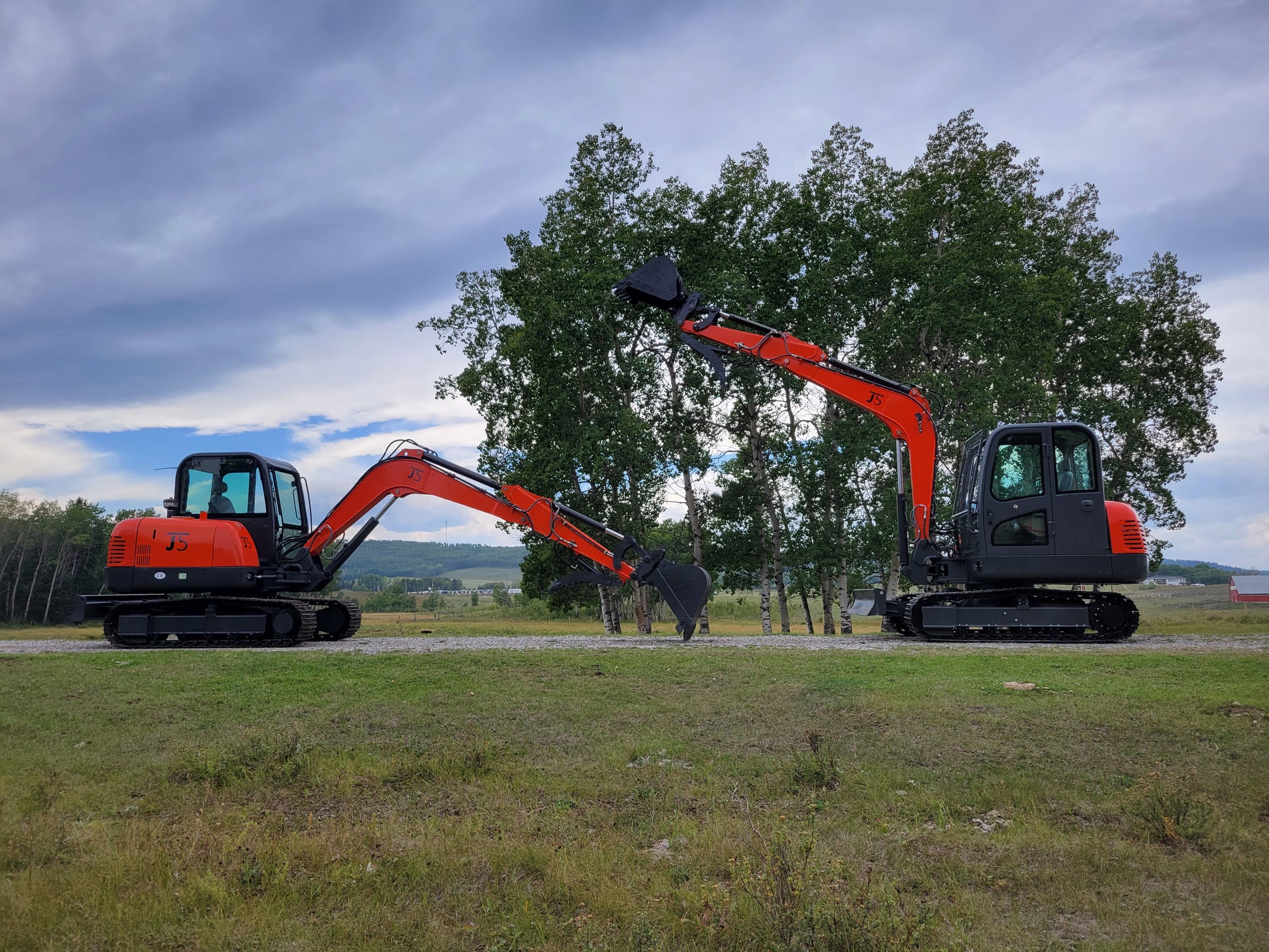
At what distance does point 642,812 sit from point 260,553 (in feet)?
45.1

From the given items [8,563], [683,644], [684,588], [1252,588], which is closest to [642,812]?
[683,644]

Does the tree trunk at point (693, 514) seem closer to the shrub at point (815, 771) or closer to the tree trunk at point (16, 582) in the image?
the shrub at point (815, 771)

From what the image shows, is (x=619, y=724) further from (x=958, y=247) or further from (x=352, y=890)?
(x=958, y=247)

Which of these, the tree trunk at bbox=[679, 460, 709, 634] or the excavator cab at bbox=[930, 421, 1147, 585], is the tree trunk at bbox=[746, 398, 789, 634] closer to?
the tree trunk at bbox=[679, 460, 709, 634]

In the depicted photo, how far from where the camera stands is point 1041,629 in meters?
16.2

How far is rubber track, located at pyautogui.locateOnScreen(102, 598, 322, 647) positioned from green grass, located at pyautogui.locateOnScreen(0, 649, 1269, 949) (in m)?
5.88

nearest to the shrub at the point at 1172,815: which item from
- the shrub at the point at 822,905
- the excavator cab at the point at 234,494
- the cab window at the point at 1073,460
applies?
the shrub at the point at 822,905

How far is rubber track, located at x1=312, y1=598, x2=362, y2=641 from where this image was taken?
62.7ft

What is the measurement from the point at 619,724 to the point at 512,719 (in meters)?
1.23

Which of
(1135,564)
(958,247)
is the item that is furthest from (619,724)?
(958,247)

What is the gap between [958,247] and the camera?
26453 millimetres

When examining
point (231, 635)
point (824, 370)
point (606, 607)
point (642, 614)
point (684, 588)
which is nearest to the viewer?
point (684, 588)

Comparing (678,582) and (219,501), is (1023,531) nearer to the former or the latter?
(678,582)

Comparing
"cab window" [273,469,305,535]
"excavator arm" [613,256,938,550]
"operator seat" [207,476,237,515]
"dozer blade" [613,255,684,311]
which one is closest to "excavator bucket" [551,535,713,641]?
"excavator arm" [613,256,938,550]
